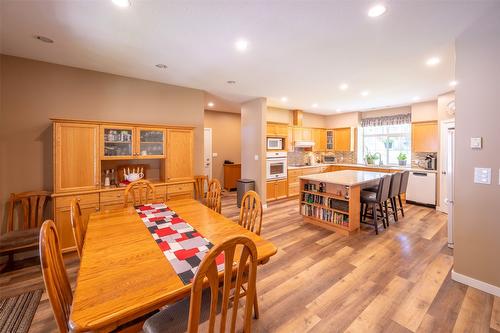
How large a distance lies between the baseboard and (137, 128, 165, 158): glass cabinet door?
4143mm

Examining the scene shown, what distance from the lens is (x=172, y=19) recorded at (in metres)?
2.02

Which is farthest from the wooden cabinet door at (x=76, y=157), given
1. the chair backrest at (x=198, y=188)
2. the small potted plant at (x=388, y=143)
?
the small potted plant at (x=388, y=143)

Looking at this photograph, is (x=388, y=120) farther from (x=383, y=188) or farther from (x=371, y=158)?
(x=383, y=188)

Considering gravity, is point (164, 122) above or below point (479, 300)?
above

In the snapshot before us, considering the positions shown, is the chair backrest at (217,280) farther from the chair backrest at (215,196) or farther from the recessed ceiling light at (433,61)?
the recessed ceiling light at (433,61)

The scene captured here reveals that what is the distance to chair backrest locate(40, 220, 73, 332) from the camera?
0.97 m

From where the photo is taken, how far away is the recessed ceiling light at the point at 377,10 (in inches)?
73.0

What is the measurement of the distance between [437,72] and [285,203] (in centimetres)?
390

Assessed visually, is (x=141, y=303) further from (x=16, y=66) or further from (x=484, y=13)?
(x=16, y=66)

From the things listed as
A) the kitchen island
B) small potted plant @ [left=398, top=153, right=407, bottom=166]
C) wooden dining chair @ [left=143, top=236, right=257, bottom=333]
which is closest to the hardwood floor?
the kitchen island

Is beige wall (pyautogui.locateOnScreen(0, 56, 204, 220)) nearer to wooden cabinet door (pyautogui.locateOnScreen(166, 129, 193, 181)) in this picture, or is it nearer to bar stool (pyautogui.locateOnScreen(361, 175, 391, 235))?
wooden cabinet door (pyautogui.locateOnScreen(166, 129, 193, 181))

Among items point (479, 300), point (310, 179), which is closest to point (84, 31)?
point (310, 179)

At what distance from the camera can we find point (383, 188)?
3.53 metres

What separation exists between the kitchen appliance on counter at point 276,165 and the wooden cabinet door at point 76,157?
3.67 m
